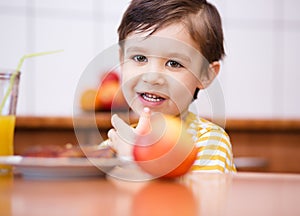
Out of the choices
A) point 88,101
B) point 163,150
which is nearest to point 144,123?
point 163,150

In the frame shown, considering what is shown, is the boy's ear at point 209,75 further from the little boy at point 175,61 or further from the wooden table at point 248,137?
the wooden table at point 248,137

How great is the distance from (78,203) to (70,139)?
5.85 ft

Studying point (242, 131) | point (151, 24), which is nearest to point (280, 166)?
point (242, 131)

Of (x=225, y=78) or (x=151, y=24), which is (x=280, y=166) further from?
(x=151, y=24)

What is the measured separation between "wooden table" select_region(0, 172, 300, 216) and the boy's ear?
0.55m

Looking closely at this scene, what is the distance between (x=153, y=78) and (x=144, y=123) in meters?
0.36

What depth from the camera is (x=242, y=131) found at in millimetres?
2186

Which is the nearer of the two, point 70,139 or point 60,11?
point 70,139

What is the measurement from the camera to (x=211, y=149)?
0.96 meters

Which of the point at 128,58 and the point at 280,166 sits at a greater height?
the point at 128,58

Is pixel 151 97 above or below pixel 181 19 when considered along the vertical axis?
below

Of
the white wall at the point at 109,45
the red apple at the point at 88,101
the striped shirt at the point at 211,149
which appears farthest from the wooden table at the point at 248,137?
the striped shirt at the point at 211,149

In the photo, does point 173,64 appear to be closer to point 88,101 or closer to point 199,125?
point 199,125

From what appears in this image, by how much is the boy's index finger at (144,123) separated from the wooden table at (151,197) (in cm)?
7
